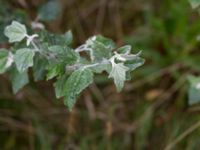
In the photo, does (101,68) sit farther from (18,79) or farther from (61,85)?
(18,79)

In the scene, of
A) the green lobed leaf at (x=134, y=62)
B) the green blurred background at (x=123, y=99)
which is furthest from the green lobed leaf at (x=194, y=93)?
the green blurred background at (x=123, y=99)

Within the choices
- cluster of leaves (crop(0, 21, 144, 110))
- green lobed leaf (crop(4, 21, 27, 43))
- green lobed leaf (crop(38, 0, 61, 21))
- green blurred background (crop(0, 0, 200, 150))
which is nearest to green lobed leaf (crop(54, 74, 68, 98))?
cluster of leaves (crop(0, 21, 144, 110))

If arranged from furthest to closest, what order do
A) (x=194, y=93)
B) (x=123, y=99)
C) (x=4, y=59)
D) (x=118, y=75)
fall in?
(x=123, y=99)
(x=194, y=93)
(x=4, y=59)
(x=118, y=75)

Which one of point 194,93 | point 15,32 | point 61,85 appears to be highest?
point 15,32

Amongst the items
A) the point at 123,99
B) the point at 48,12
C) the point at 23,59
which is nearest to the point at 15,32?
the point at 23,59

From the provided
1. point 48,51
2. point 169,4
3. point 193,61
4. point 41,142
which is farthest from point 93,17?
point 48,51

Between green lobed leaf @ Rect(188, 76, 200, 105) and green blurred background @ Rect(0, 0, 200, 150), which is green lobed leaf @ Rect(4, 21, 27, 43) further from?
green blurred background @ Rect(0, 0, 200, 150)

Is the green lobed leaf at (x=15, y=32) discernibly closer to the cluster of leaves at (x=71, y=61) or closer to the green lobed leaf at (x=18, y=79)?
the cluster of leaves at (x=71, y=61)
